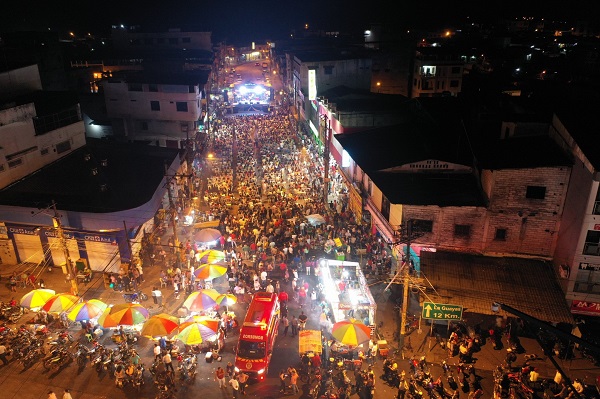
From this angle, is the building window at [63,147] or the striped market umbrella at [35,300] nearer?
the striped market umbrella at [35,300]

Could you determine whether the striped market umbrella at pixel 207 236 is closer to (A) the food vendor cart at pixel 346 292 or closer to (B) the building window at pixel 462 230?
(A) the food vendor cart at pixel 346 292

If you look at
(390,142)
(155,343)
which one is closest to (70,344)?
(155,343)

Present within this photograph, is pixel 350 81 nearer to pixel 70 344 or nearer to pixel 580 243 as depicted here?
pixel 580 243

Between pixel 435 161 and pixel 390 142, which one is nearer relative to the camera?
pixel 435 161

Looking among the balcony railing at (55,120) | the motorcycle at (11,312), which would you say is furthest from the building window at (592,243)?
the balcony railing at (55,120)

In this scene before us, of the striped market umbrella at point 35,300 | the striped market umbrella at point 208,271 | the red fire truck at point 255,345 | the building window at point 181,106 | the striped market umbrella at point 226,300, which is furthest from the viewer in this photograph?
the building window at point 181,106
